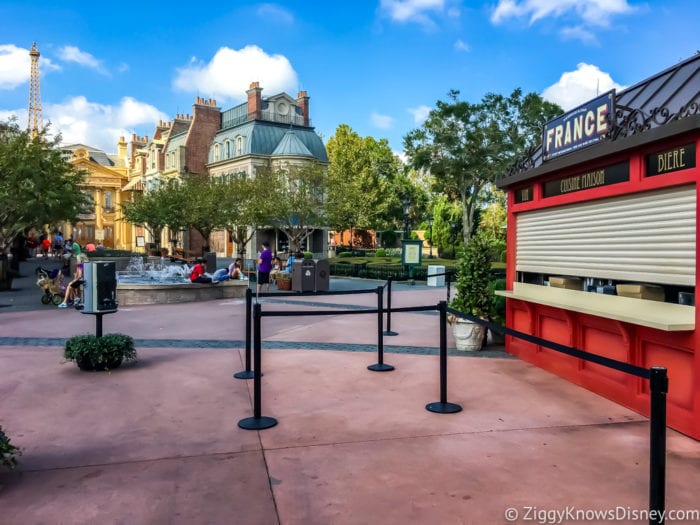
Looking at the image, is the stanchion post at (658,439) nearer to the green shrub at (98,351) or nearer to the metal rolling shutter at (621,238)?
the metal rolling shutter at (621,238)

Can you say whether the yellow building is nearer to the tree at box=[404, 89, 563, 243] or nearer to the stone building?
the stone building

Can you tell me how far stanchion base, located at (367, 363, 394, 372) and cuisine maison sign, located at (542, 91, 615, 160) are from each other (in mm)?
3506

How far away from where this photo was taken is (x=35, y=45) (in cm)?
8962

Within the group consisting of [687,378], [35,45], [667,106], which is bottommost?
[687,378]

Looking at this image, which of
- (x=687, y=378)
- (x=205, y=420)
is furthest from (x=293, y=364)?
(x=687, y=378)

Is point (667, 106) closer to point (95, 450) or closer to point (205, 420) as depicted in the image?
point (205, 420)

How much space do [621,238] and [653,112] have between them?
4.42 feet

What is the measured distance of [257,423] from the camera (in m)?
5.45

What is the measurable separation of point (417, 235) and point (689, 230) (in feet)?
221

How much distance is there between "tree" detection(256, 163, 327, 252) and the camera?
29.7 m

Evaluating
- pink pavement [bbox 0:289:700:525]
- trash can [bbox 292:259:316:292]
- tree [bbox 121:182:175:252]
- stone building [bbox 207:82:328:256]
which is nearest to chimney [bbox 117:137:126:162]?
stone building [bbox 207:82:328:256]

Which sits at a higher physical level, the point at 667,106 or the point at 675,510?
the point at 667,106

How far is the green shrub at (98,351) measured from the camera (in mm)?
7473

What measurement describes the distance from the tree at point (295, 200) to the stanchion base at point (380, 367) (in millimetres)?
22031
